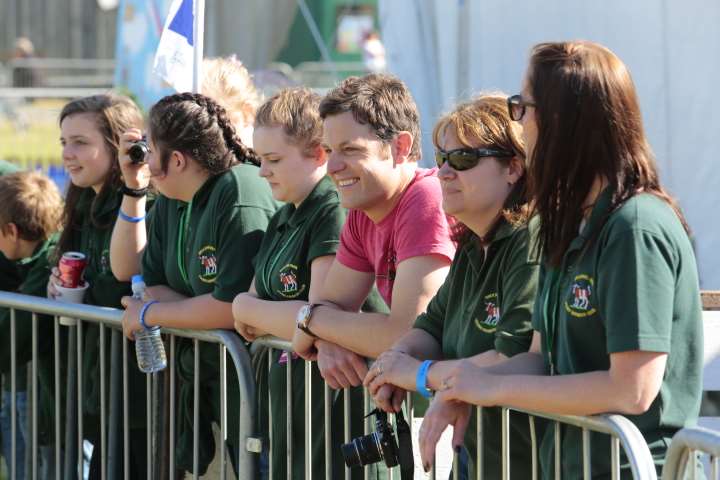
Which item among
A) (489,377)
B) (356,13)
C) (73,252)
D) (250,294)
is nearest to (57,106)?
(356,13)

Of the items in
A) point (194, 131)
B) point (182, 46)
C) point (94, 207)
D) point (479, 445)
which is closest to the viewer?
point (479, 445)

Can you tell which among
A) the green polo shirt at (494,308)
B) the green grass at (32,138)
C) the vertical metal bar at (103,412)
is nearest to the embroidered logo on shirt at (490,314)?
the green polo shirt at (494,308)

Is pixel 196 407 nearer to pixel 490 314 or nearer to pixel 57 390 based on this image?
pixel 57 390

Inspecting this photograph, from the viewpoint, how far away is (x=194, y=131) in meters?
4.42

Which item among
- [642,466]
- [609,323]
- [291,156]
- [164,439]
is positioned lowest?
[164,439]

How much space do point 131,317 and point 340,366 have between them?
1.16 m

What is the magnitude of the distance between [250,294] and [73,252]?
1361 mm

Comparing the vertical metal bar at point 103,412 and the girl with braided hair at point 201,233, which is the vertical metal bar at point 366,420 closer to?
the girl with braided hair at point 201,233

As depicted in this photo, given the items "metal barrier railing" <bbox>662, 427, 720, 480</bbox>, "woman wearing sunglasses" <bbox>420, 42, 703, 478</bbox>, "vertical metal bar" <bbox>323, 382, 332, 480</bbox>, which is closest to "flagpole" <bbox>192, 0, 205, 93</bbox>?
"vertical metal bar" <bbox>323, 382, 332, 480</bbox>

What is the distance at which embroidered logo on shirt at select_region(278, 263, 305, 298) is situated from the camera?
3.92 meters

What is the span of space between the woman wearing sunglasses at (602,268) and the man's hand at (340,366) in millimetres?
738

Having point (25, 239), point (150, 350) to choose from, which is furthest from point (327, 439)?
point (25, 239)

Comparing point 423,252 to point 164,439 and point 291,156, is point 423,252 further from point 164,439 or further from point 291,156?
point 164,439

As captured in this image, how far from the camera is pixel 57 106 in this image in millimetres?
16172
